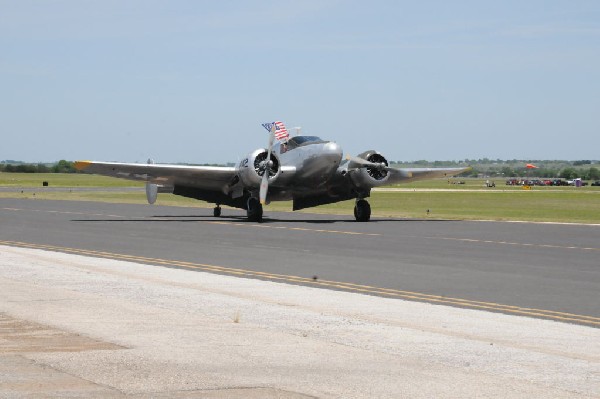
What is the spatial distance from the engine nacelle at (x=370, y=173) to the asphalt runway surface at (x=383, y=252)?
6.24ft

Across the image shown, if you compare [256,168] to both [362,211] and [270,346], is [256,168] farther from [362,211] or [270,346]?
[270,346]

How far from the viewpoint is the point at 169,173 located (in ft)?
154

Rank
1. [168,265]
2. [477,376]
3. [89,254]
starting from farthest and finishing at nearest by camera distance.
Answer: [89,254] < [168,265] < [477,376]

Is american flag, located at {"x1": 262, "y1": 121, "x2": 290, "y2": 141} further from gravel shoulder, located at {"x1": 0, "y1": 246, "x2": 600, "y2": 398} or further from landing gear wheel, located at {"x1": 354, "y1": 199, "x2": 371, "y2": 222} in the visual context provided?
gravel shoulder, located at {"x1": 0, "y1": 246, "x2": 600, "y2": 398}

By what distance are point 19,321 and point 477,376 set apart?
21.8 feet

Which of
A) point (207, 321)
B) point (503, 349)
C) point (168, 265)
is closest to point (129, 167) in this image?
point (168, 265)

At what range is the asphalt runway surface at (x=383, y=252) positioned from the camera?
1936cm

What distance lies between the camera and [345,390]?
9805 mm

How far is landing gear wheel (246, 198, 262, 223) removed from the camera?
45.9m

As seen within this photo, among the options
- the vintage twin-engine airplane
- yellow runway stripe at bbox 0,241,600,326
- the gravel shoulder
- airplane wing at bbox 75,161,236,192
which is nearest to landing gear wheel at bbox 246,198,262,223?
the vintage twin-engine airplane

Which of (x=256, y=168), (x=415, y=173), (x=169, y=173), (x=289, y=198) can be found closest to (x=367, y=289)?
(x=256, y=168)

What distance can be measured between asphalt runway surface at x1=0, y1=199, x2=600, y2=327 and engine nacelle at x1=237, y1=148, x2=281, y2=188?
1.86 meters

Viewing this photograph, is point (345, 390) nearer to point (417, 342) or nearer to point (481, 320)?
point (417, 342)

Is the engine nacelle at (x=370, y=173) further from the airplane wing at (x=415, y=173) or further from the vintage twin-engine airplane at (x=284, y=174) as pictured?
the airplane wing at (x=415, y=173)
